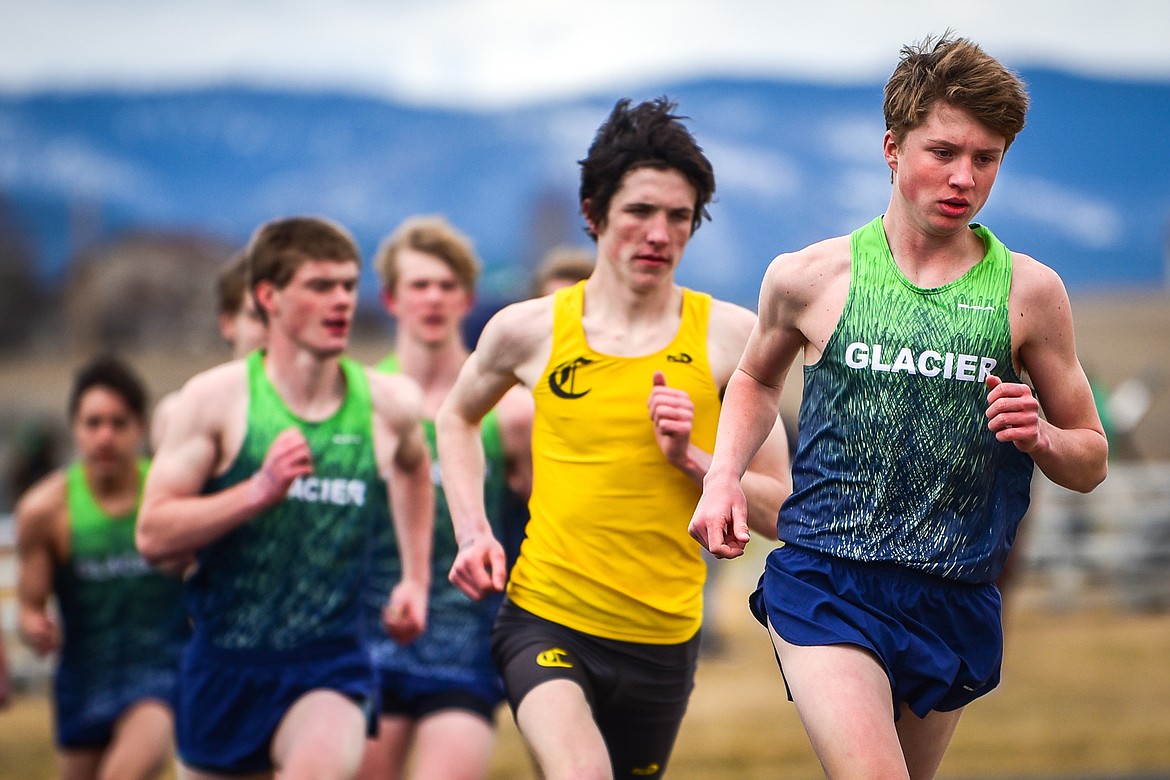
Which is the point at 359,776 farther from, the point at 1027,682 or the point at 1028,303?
the point at 1027,682

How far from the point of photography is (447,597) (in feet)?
18.6

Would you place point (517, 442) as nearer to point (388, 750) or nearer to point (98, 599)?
point (388, 750)

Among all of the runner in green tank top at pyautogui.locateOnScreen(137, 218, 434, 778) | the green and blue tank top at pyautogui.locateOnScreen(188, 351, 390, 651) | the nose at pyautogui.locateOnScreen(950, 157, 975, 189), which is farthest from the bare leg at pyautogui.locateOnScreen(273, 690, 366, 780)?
the nose at pyautogui.locateOnScreen(950, 157, 975, 189)

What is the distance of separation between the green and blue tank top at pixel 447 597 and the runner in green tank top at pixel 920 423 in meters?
2.24

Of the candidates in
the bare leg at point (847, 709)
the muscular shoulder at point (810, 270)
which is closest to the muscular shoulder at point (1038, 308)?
the muscular shoulder at point (810, 270)

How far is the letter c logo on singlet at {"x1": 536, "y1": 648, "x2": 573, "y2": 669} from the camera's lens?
406cm

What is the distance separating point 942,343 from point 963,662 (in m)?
0.79

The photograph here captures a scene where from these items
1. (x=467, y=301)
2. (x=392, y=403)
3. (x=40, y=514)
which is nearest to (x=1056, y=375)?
(x=392, y=403)

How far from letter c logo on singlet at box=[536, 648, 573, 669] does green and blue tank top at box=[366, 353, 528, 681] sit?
1.51 metres

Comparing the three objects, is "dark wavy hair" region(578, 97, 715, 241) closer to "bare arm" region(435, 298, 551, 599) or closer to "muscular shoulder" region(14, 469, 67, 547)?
"bare arm" region(435, 298, 551, 599)

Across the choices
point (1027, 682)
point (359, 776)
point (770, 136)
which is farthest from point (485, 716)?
point (770, 136)

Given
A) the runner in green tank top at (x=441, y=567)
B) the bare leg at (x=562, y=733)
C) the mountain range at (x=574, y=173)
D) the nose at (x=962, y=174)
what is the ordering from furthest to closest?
the mountain range at (x=574, y=173), the runner in green tank top at (x=441, y=567), the bare leg at (x=562, y=733), the nose at (x=962, y=174)

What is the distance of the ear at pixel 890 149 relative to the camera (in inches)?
138

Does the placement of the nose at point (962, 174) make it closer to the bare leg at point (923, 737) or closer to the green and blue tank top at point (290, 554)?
the bare leg at point (923, 737)
